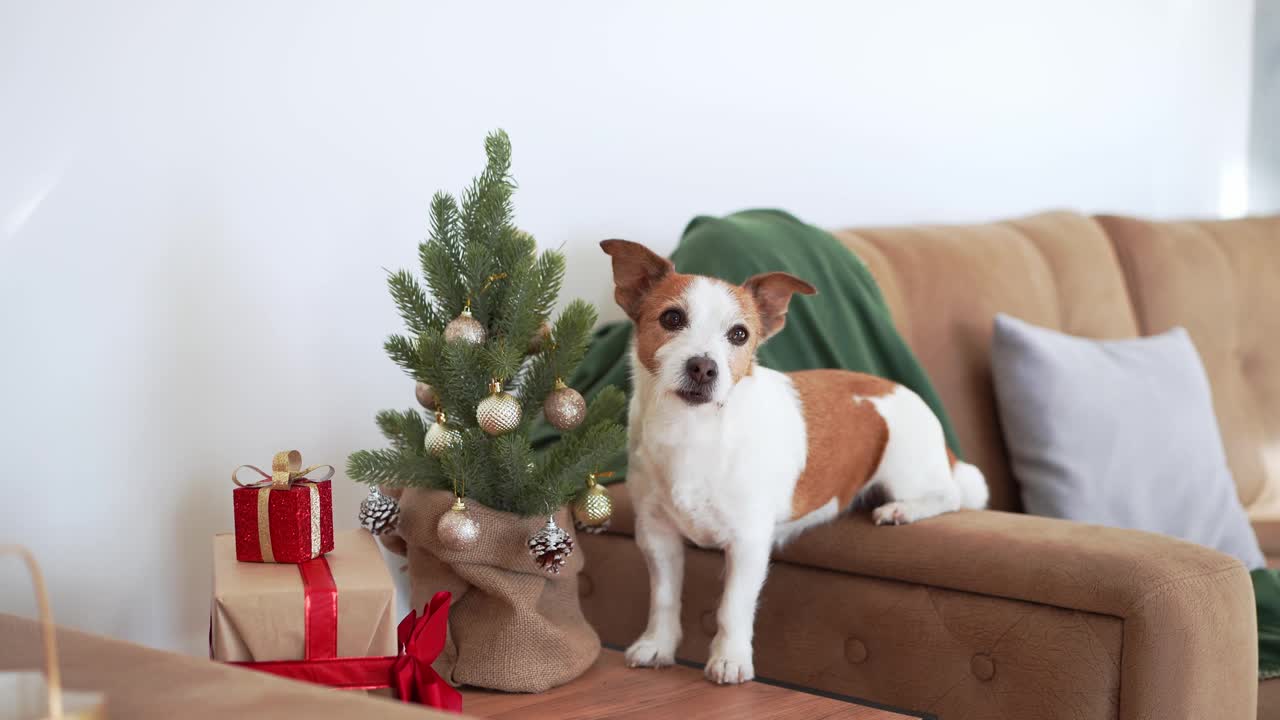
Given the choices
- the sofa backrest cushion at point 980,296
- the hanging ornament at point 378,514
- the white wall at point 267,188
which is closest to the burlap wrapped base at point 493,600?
the hanging ornament at point 378,514

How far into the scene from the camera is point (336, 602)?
0.97 metres

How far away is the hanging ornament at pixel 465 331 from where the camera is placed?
1.08m

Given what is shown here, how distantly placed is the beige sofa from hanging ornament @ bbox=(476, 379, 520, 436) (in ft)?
1.30

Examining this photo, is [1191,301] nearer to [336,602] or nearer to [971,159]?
[971,159]

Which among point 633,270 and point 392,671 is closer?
point 392,671

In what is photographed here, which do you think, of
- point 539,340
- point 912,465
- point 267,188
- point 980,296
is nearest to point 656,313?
point 539,340

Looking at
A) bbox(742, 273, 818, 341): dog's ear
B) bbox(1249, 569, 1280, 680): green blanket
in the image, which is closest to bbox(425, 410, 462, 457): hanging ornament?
bbox(742, 273, 818, 341): dog's ear

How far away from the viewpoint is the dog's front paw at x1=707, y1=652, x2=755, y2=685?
1163mm

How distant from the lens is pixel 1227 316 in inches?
89.5

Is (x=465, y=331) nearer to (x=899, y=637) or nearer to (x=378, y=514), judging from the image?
(x=378, y=514)

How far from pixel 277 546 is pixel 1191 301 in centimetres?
194

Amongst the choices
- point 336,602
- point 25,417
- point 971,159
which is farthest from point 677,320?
point 971,159

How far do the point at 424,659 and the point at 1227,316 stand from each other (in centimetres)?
195

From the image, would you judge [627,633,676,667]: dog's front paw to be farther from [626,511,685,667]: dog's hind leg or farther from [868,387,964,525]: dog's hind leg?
[868,387,964,525]: dog's hind leg
